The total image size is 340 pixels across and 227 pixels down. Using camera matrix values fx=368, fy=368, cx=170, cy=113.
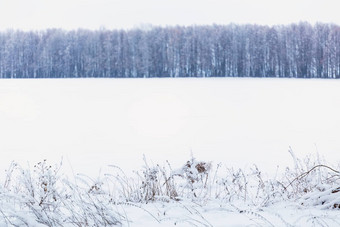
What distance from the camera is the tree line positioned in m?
68.6

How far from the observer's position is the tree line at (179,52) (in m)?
68.6

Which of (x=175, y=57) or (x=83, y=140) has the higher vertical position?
(x=175, y=57)

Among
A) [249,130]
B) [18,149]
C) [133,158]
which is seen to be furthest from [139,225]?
[249,130]

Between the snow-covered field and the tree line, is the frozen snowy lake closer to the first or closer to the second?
the snow-covered field

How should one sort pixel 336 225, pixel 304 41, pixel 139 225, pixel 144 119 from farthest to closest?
pixel 304 41
pixel 144 119
pixel 139 225
pixel 336 225

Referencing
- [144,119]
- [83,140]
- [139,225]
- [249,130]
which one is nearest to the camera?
[139,225]

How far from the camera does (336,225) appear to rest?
2.97m

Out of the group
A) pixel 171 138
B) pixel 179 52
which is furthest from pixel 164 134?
pixel 179 52

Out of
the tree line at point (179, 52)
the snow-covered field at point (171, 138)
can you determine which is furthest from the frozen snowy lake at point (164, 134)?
the tree line at point (179, 52)

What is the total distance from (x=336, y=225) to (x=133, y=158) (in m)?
7.27

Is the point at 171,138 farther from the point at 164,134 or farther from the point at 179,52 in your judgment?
the point at 179,52

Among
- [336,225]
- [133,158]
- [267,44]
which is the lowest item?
[133,158]

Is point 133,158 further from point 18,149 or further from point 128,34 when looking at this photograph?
point 128,34

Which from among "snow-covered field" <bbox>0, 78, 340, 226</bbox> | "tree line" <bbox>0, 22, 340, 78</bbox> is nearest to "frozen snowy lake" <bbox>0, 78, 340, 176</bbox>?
"snow-covered field" <bbox>0, 78, 340, 226</bbox>
